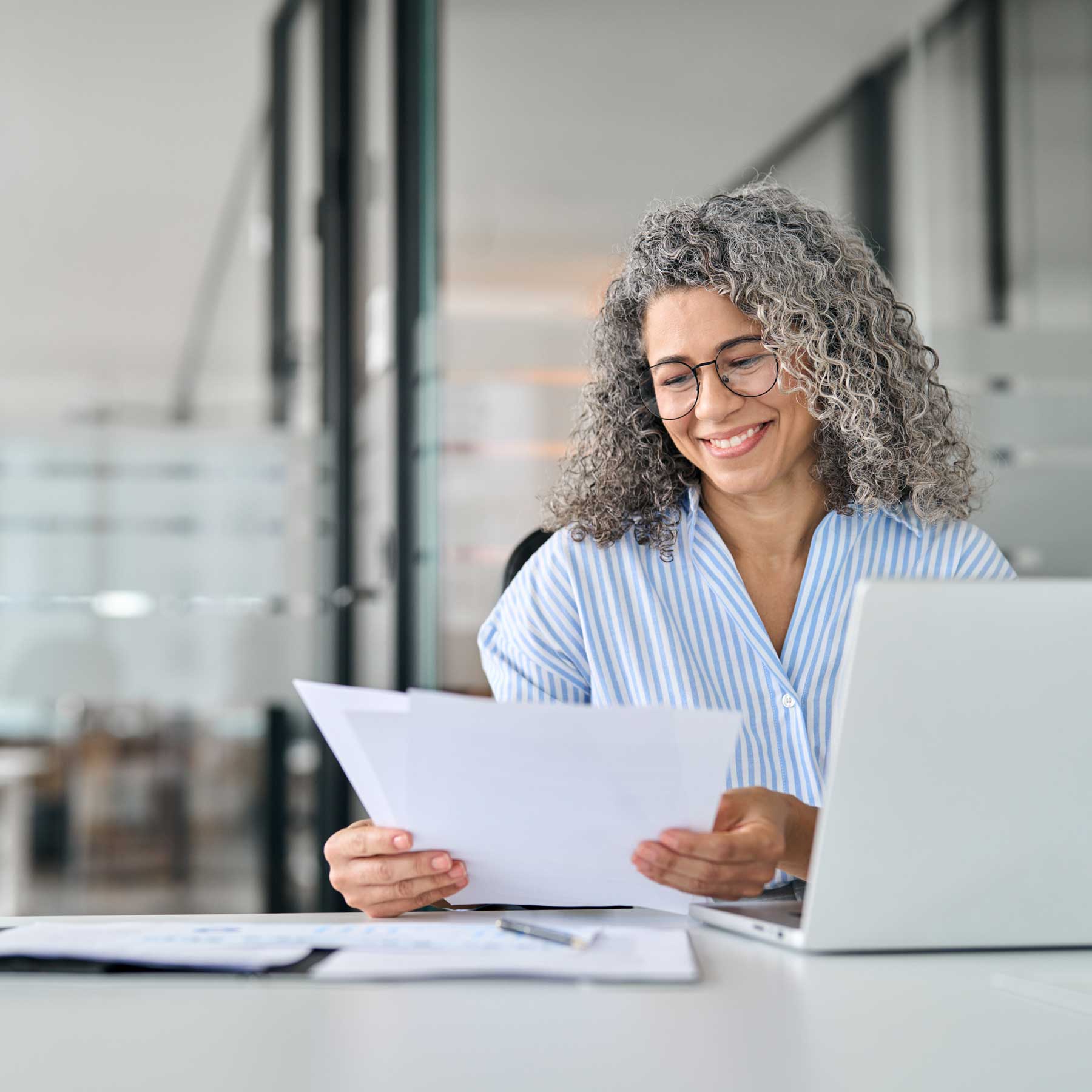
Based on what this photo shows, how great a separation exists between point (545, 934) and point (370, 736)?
0.20 m

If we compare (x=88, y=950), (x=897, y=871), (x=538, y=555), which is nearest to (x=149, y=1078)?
(x=88, y=950)

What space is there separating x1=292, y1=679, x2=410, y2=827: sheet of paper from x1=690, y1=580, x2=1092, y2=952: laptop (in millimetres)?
319

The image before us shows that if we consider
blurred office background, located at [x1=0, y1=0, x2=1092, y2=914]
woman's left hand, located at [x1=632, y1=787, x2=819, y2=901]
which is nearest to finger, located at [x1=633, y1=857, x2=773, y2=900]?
woman's left hand, located at [x1=632, y1=787, x2=819, y2=901]

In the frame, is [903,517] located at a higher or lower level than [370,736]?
higher

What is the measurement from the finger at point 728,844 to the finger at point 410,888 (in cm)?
18

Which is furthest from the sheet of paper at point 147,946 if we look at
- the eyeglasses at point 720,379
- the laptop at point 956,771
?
the eyeglasses at point 720,379

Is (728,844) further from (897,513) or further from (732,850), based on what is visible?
(897,513)

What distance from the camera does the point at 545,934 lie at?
94 cm

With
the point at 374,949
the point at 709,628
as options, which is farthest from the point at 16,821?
the point at 374,949

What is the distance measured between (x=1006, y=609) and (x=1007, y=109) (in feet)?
8.23

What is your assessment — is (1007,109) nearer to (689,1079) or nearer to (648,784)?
(648,784)

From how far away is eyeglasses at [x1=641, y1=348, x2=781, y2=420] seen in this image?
1.58 meters

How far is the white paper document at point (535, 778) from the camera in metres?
0.89

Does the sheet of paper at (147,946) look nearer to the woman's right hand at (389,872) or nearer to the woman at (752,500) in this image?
the woman's right hand at (389,872)
